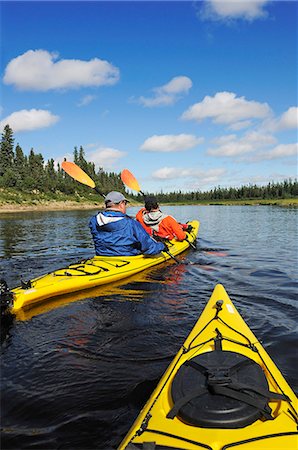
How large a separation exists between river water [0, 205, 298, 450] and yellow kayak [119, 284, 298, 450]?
0.69 m

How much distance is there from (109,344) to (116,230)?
330 cm

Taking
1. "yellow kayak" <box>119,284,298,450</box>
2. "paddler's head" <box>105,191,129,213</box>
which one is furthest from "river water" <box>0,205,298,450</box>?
"paddler's head" <box>105,191,129,213</box>

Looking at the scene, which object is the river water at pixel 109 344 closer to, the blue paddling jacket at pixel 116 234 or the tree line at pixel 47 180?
the blue paddling jacket at pixel 116 234

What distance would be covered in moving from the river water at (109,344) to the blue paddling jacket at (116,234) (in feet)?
2.48

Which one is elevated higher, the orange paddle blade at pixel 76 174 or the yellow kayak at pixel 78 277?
the orange paddle blade at pixel 76 174

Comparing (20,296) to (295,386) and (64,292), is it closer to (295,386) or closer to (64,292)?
(64,292)

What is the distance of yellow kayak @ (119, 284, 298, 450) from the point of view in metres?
2.13

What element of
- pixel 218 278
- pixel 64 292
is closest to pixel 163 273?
pixel 218 278

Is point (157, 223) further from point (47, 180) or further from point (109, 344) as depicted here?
point (47, 180)

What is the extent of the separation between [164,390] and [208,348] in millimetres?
738

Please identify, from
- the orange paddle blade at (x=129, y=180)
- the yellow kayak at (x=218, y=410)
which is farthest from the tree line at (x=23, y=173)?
the yellow kayak at (x=218, y=410)

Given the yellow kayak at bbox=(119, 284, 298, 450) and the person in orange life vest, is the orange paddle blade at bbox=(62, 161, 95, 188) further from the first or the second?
the yellow kayak at bbox=(119, 284, 298, 450)

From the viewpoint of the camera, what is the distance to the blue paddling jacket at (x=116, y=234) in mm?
7340

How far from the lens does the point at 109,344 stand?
177 inches
